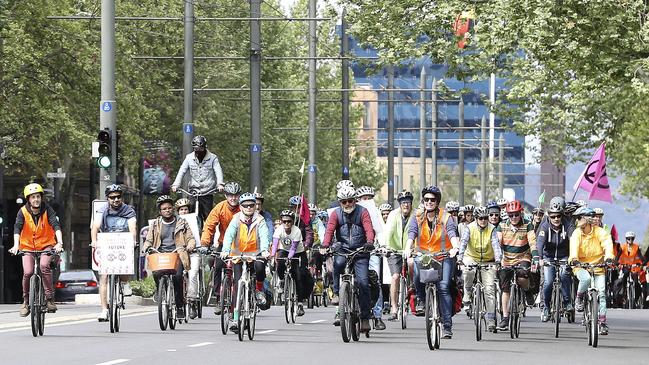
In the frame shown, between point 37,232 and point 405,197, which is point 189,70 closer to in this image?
point 405,197

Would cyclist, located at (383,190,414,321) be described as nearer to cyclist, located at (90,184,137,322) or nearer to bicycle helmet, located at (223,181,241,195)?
bicycle helmet, located at (223,181,241,195)

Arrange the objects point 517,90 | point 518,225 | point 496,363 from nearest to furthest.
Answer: point 496,363, point 518,225, point 517,90

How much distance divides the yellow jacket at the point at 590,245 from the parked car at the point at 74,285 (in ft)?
95.0

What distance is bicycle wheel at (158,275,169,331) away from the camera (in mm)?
23188

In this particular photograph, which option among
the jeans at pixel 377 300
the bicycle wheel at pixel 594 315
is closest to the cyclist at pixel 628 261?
the jeans at pixel 377 300

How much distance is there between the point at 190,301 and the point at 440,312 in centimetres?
581

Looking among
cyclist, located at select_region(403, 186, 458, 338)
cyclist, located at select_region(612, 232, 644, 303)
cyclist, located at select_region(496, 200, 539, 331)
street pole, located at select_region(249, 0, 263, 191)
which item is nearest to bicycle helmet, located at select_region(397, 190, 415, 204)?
cyclist, located at select_region(496, 200, 539, 331)

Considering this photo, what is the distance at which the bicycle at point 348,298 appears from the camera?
21062 millimetres

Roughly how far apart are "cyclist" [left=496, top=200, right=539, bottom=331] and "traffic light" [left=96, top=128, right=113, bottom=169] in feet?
20.1

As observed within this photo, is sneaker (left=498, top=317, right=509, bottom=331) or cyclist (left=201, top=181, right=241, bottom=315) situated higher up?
cyclist (left=201, top=181, right=241, bottom=315)

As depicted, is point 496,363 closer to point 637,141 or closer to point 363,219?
point 363,219

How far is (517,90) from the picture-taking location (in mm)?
40531

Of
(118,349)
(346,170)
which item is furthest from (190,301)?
(346,170)

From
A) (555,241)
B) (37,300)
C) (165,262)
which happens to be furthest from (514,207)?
(37,300)
